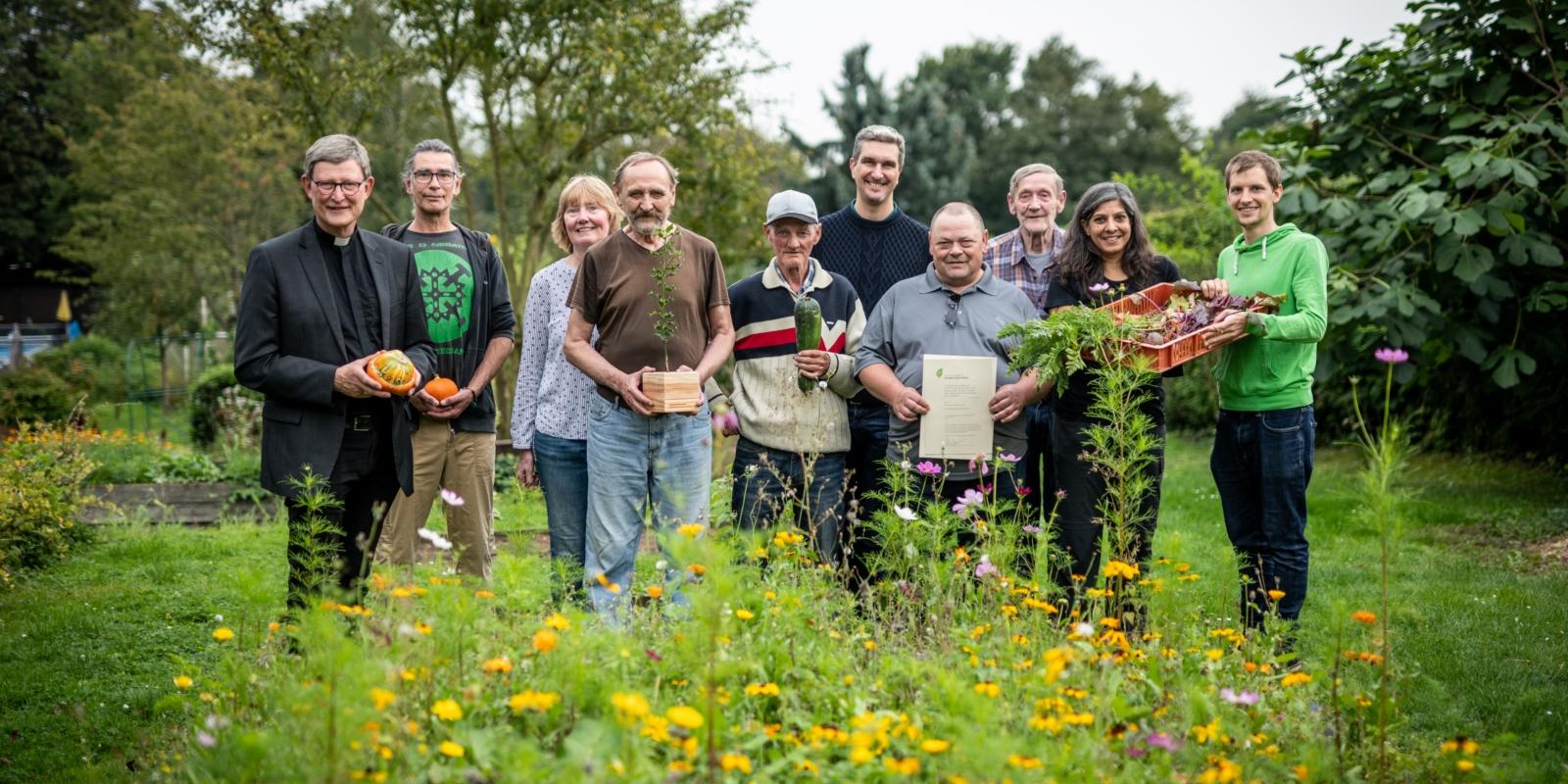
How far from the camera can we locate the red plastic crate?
4180 millimetres

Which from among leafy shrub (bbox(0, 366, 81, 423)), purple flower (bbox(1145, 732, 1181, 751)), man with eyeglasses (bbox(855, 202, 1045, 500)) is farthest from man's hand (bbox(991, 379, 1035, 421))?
leafy shrub (bbox(0, 366, 81, 423))

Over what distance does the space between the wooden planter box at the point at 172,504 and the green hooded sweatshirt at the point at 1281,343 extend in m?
7.21

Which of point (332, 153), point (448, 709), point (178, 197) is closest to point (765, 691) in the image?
point (448, 709)

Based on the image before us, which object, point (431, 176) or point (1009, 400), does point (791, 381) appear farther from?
point (431, 176)

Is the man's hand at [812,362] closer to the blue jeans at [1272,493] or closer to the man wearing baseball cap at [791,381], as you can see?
the man wearing baseball cap at [791,381]

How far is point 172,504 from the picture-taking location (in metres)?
9.43

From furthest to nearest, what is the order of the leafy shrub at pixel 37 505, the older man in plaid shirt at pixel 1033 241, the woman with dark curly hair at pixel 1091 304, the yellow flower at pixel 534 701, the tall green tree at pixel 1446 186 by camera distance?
the tall green tree at pixel 1446 186 → the leafy shrub at pixel 37 505 → the older man in plaid shirt at pixel 1033 241 → the woman with dark curly hair at pixel 1091 304 → the yellow flower at pixel 534 701

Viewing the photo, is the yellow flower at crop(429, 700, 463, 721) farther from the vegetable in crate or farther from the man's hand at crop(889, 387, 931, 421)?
the vegetable in crate

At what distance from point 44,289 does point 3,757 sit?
1957 inches

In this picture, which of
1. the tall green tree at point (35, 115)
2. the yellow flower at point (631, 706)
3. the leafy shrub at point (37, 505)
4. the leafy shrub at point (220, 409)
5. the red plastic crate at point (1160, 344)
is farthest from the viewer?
the tall green tree at point (35, 115)

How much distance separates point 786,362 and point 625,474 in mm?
797

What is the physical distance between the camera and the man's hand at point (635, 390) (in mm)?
4379

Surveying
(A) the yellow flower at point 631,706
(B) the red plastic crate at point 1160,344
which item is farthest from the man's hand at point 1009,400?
(A) the yellow flower at point 631,706

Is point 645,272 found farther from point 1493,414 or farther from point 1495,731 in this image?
point 1493,414
